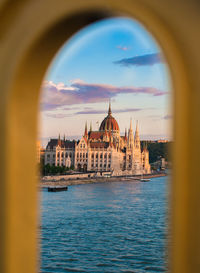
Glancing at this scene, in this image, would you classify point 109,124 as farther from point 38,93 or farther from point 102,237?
point 38,93

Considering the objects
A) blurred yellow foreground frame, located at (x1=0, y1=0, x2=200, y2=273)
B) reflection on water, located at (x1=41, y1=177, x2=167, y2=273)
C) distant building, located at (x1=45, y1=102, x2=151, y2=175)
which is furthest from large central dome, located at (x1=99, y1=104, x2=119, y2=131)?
blurred yellow foreground frame, located at (x1=0, y1=0, x2=200, y2=273)

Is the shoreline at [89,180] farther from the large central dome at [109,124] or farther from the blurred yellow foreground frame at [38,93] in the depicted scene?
the blurred yellow foreground frame at [38,93]

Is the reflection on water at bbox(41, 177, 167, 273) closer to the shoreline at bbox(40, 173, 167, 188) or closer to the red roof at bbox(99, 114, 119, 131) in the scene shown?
the shoreline at bbox(40, 173, 167, 188)

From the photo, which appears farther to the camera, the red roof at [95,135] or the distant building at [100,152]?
the red roof at [95,135]

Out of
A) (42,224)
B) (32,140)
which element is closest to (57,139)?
(42,224)

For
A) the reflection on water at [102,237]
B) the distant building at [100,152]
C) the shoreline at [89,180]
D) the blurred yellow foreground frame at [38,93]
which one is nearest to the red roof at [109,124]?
the distant building at [100,152]

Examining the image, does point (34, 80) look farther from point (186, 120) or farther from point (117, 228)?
point (117, 228)

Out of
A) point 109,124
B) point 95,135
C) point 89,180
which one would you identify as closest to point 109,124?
point 109,124
